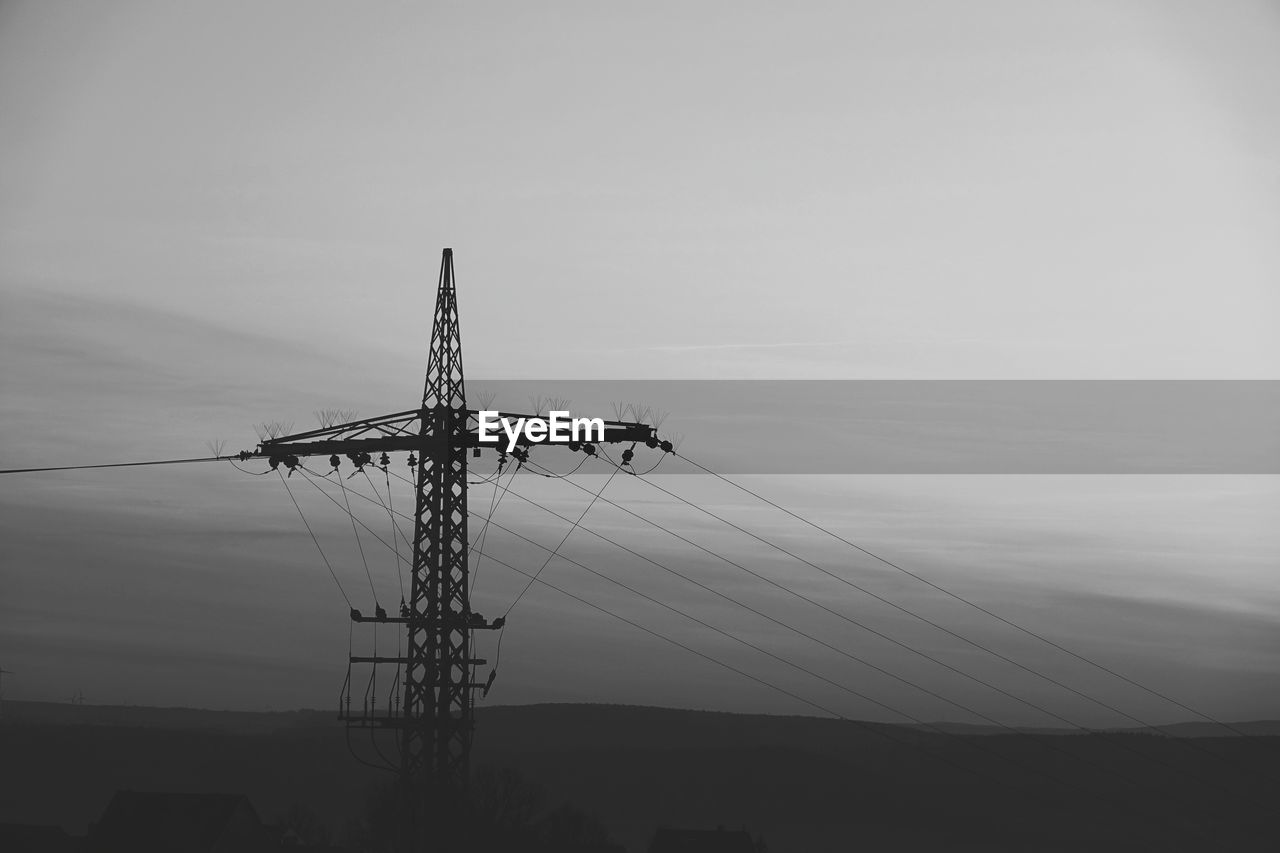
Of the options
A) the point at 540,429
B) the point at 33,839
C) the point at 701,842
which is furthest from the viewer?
the point at 33,839

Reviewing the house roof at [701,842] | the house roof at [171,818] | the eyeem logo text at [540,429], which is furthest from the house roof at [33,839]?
the eyeem logo text at [540,429]

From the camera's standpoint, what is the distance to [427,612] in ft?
134

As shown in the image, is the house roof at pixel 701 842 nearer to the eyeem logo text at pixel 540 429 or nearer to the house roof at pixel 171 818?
the house roof at pixel 171 818

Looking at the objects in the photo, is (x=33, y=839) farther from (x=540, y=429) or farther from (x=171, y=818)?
(x=540, y=429)

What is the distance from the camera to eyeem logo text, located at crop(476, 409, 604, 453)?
1639 inches

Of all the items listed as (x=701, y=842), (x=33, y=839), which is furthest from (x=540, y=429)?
(x=33, y=839)

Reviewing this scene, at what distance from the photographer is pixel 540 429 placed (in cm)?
4212

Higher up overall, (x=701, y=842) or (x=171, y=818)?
(x=701, y=842)

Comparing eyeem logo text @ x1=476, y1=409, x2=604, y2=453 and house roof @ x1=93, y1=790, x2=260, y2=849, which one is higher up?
eyeem logo text @ x1=476, y1=409, x2=604, y2=453

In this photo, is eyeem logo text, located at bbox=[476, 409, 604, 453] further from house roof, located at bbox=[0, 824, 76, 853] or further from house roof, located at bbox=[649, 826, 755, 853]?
house roof, located at bbox=[0, 824, 76, 853]

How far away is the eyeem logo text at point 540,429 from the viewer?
41.6 metres

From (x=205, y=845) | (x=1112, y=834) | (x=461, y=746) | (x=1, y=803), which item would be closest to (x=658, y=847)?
(x=205, y=845)

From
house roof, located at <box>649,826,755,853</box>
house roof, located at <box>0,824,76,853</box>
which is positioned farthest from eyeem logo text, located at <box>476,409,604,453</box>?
house roof, located at <box>0,824,76,853</box>

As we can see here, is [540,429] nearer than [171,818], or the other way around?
[540,429]
